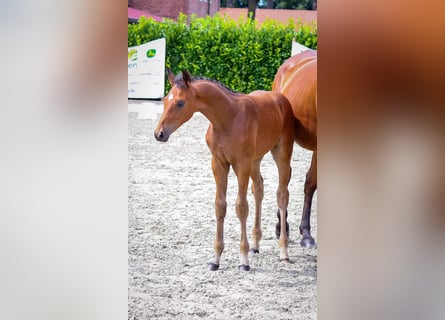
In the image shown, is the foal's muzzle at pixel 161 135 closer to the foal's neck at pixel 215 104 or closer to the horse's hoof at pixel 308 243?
the foal's neck at pixel 215 104

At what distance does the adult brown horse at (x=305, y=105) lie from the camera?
281 cm

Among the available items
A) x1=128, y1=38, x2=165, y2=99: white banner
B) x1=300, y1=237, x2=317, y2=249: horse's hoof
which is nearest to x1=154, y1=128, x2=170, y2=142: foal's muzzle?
x1=128, y1=38, x2=165, y2=99: white banner

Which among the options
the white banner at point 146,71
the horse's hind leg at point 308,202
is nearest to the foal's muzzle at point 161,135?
the white banner at point 146,71

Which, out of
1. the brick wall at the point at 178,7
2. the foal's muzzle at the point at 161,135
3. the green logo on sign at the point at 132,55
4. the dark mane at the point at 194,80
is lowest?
the foal's muzzle at the point at 161,135

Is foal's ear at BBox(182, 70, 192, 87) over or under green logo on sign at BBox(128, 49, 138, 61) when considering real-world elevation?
under

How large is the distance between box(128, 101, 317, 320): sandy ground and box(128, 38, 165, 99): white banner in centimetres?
7

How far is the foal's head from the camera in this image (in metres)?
2.85

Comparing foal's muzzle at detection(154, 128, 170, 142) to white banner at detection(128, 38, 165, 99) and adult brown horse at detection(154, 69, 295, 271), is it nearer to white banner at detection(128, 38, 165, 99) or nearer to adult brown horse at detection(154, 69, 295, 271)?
adult brown horse at detection(154, 69, 295, 271)

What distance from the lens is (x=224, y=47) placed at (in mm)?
2941

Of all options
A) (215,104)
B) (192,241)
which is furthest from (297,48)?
(192,241)

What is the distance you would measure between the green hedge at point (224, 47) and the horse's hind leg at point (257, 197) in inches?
15.4
